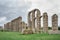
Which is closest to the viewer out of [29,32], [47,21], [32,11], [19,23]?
[29,32]

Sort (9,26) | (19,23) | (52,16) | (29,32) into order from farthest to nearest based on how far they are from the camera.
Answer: (9,26)
(19,23)
(52,16)
(29,32)

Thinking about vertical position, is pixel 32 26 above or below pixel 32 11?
below

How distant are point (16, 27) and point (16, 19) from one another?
1.91 metres

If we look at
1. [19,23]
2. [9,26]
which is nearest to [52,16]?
[19,23]

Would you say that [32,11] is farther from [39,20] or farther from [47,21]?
[47,21]

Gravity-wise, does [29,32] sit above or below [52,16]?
below

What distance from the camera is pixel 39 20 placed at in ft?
116

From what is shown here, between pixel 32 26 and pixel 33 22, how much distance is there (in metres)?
0.74

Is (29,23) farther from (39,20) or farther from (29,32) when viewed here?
(29,32)

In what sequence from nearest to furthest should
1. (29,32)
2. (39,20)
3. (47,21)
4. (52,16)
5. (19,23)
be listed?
(29,32)
(52,16)
(47,21)
(39,20)
(19,23)

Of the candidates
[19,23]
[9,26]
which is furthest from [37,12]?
[9,26]

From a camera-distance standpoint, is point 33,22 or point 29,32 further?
point 33,22

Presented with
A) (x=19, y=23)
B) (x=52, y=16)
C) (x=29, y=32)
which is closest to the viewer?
(x=29, y=32)

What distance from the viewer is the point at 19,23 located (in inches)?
1906
